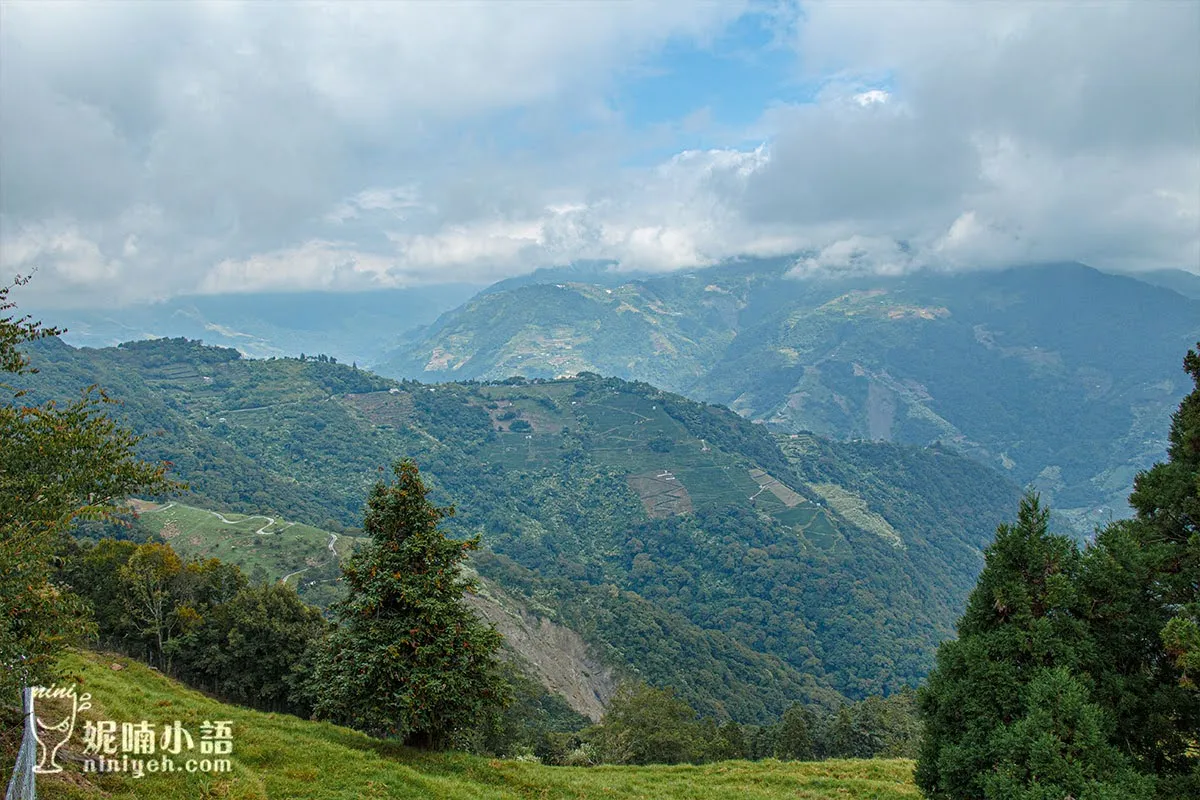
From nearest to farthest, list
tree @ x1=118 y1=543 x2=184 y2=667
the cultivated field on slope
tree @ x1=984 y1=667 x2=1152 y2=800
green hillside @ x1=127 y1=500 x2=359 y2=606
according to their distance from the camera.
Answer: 1. tree @ x1=984 y1=667 x2=1152 y2=800
2. tree @ x1=118 y1=543 x2=184 y2=667
3. green hillside @ x1=127 y1=500 x2=359 y2=606
4. the cultivated field on slope

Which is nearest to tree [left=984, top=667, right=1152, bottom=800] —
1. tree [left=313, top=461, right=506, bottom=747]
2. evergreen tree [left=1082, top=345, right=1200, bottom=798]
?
evergreen tree [left=1082, top=345, right=1200, bottom=798]

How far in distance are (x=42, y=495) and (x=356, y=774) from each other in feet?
36.1

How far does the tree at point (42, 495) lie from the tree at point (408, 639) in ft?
22.6

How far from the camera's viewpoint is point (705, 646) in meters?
135

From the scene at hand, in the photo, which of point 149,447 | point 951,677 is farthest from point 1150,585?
point 149,447

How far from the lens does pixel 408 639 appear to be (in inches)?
737

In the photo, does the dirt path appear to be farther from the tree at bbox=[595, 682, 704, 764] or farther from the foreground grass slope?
the foreground grass slope

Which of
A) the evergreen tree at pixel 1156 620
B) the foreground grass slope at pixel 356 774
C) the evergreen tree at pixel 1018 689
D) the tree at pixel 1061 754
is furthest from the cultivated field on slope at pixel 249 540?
the evergreen tree at pixel 1156 620

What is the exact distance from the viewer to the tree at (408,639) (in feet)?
61.0

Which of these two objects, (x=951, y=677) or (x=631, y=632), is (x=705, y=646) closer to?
(x=631, y=632)

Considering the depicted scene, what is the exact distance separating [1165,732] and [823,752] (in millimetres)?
46929

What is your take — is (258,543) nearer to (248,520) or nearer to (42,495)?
(248,520)

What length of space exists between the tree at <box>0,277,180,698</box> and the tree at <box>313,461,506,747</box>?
272 inches

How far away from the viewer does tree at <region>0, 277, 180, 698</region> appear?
12562mm
